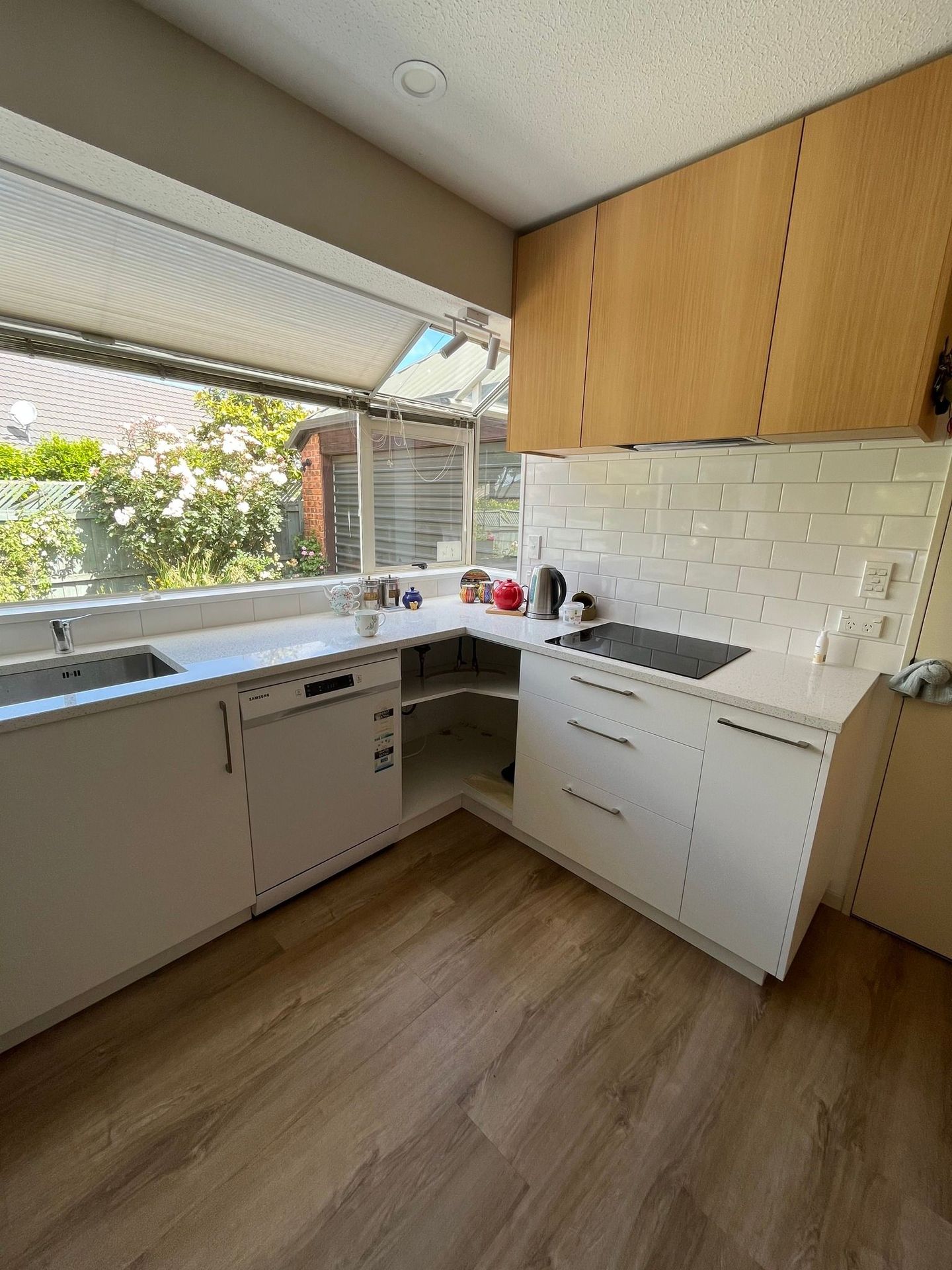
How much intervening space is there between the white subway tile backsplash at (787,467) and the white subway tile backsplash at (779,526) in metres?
0.11

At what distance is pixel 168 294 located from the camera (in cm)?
170

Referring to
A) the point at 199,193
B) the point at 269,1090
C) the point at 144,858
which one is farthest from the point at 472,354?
the point at 269,1090

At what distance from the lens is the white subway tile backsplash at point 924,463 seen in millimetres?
1479

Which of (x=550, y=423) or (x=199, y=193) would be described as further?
(x=550, y=423)

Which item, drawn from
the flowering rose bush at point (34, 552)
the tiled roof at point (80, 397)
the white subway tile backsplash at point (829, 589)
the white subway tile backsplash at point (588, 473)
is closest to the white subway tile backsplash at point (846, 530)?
the white subway tile backsplash at point (829, 589)

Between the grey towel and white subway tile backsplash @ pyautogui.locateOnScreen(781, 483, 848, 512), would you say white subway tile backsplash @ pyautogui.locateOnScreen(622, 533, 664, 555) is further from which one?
the grey towel

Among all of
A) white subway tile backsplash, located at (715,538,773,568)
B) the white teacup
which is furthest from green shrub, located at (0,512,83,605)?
white subway tile backsplash, located at (715,538,773,568)

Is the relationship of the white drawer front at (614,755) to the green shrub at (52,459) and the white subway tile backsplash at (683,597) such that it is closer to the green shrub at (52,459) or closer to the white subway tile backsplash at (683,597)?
the white subway tile backsplash at (683,597)

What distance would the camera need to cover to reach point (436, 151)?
151 cm

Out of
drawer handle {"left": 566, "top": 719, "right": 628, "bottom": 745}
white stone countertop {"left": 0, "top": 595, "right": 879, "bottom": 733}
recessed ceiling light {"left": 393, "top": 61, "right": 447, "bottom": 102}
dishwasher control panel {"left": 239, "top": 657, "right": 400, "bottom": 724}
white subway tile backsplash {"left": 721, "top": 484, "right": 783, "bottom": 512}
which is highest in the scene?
recessed ceiling light {"left": 393, "top": 61, "right": 447, "bottom": 102}

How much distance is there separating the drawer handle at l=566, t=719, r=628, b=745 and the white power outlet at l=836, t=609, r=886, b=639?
0.81 m

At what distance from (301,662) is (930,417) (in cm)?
194

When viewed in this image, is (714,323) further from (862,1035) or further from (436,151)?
(862,1035)

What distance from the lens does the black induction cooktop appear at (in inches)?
64.7
